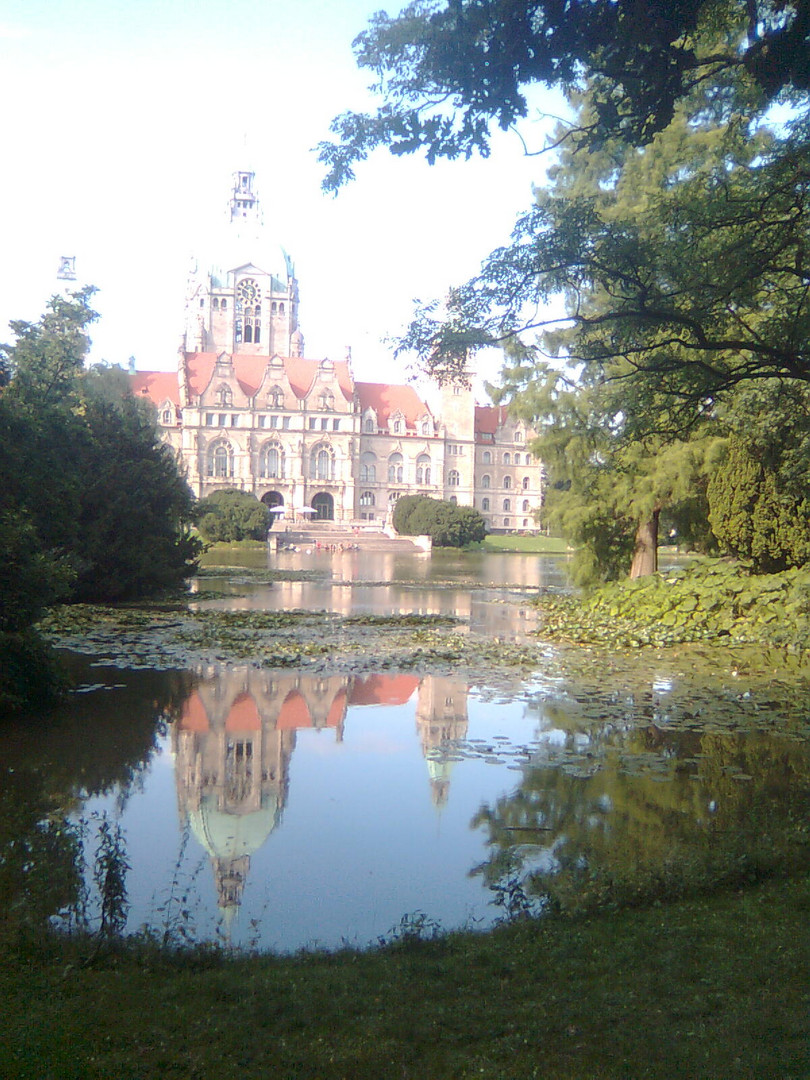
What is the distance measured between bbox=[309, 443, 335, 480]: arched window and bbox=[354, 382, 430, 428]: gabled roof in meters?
6.45

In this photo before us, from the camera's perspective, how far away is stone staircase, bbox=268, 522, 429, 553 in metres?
61.0

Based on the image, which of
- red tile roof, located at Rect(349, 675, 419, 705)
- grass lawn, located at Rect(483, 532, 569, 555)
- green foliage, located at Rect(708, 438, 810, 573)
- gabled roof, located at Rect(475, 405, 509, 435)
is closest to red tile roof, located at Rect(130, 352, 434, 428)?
gabled roof, located at Rect(475, 405, 509, 435)

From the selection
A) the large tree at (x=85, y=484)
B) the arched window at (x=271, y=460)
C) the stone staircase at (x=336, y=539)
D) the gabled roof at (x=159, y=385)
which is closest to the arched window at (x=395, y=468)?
the arched window at (x=271, y=460)

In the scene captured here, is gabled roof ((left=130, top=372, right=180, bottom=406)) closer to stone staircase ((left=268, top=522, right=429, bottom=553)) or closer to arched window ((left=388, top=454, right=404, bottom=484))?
arched window ((left=388, top=454, right=404, bottom=484))

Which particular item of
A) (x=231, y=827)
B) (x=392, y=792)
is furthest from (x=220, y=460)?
(x=231, y=827)

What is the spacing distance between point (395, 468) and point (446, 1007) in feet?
298

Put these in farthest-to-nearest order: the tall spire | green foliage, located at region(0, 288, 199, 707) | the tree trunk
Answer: the tall spire
the tree trunk
green foliage, located at region(0, 288, 199, 707)

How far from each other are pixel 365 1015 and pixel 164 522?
19581mm

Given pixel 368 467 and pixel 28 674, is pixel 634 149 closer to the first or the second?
pixel 28 674

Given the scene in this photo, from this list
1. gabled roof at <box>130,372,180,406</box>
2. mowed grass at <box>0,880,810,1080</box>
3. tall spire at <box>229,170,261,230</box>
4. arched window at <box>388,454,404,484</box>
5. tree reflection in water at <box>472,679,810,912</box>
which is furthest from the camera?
tall spire at <box>229,170,261,230</box>

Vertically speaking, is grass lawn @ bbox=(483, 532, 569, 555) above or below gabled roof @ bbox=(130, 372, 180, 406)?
below

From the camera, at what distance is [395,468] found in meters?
93.9

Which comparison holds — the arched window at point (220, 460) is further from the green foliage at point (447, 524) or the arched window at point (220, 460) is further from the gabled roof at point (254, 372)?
the green foliage at point (447, 524)

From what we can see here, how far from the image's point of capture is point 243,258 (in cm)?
9869
